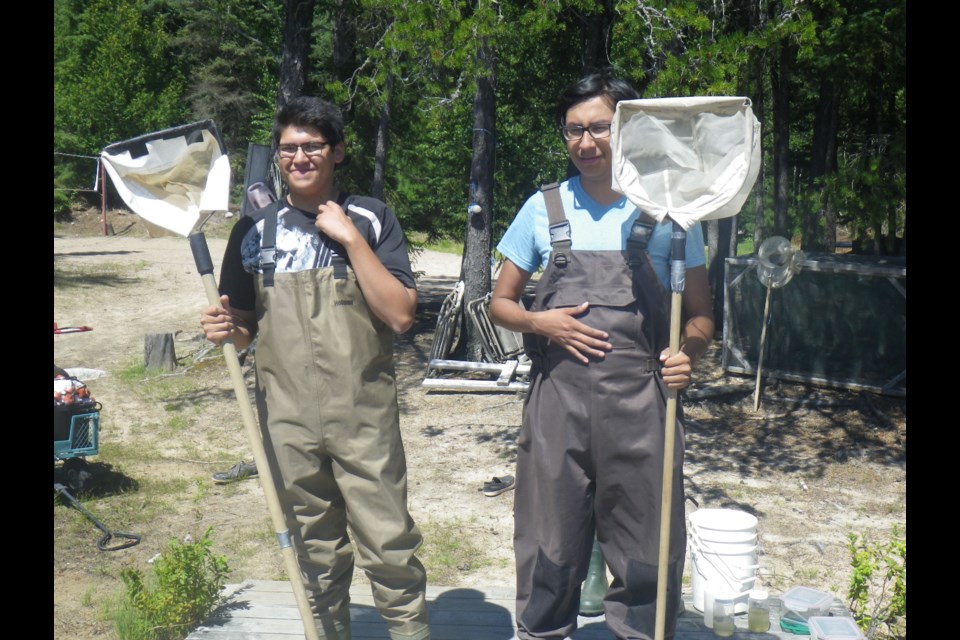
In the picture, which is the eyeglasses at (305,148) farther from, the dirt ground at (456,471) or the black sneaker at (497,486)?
the black sneaker at (497,486)

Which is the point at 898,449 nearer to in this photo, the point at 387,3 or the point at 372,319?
the point at 387,3

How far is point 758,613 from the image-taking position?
3975 millimetres

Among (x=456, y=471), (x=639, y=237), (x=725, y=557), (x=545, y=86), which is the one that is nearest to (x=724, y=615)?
(x=725, y=557)

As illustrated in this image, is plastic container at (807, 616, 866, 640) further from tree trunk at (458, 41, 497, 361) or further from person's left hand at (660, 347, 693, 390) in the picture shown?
tree trunk at (458, 41, 497, 361)

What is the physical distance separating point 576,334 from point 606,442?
1.21 feet

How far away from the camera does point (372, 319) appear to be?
3.13 metres

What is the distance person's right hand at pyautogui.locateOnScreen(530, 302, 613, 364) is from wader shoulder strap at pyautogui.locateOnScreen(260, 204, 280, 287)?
92 cm

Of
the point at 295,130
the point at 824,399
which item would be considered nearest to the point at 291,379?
the point at 295,130

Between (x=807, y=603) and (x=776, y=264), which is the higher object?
(x=776, y=264)

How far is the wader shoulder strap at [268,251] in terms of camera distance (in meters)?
3.11

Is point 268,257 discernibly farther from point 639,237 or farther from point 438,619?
point 438,619

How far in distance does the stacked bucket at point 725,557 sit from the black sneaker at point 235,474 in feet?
14.2

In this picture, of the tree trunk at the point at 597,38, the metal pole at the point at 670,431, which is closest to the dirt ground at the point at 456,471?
the metal pole at the point at 670,431
